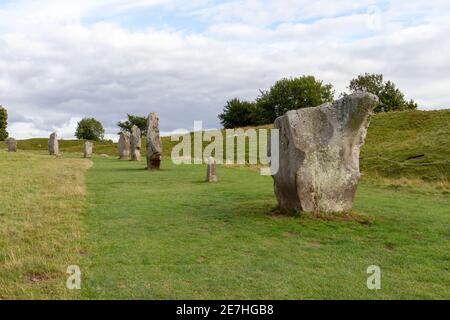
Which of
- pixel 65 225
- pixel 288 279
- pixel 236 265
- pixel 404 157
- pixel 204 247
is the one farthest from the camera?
pixel 404 157

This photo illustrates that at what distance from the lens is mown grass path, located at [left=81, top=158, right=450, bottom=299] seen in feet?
24.2

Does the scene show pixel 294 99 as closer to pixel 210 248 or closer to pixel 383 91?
pixel 383 91

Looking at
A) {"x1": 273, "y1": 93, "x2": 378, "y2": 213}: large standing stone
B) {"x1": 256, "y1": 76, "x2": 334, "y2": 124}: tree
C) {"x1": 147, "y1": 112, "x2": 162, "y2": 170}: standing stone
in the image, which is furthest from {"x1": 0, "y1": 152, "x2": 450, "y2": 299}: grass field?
{"x1": 256, "y1": 76, "x2": 334, "y2": 124}: tree

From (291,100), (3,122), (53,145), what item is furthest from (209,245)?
(3,122)

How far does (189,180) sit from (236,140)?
104 ft

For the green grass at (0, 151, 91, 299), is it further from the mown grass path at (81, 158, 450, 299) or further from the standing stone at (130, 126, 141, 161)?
the standing stone at (130, 126, 141, 161)

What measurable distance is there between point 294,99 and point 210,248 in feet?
268

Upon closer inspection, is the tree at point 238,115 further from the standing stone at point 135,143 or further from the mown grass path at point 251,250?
the mown grass path at point 251,250

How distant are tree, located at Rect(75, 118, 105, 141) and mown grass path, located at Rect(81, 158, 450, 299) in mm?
119334

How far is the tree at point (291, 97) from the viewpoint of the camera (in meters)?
88.1

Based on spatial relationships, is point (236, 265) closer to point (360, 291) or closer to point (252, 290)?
point (252, 290)

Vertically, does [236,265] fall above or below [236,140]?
below
